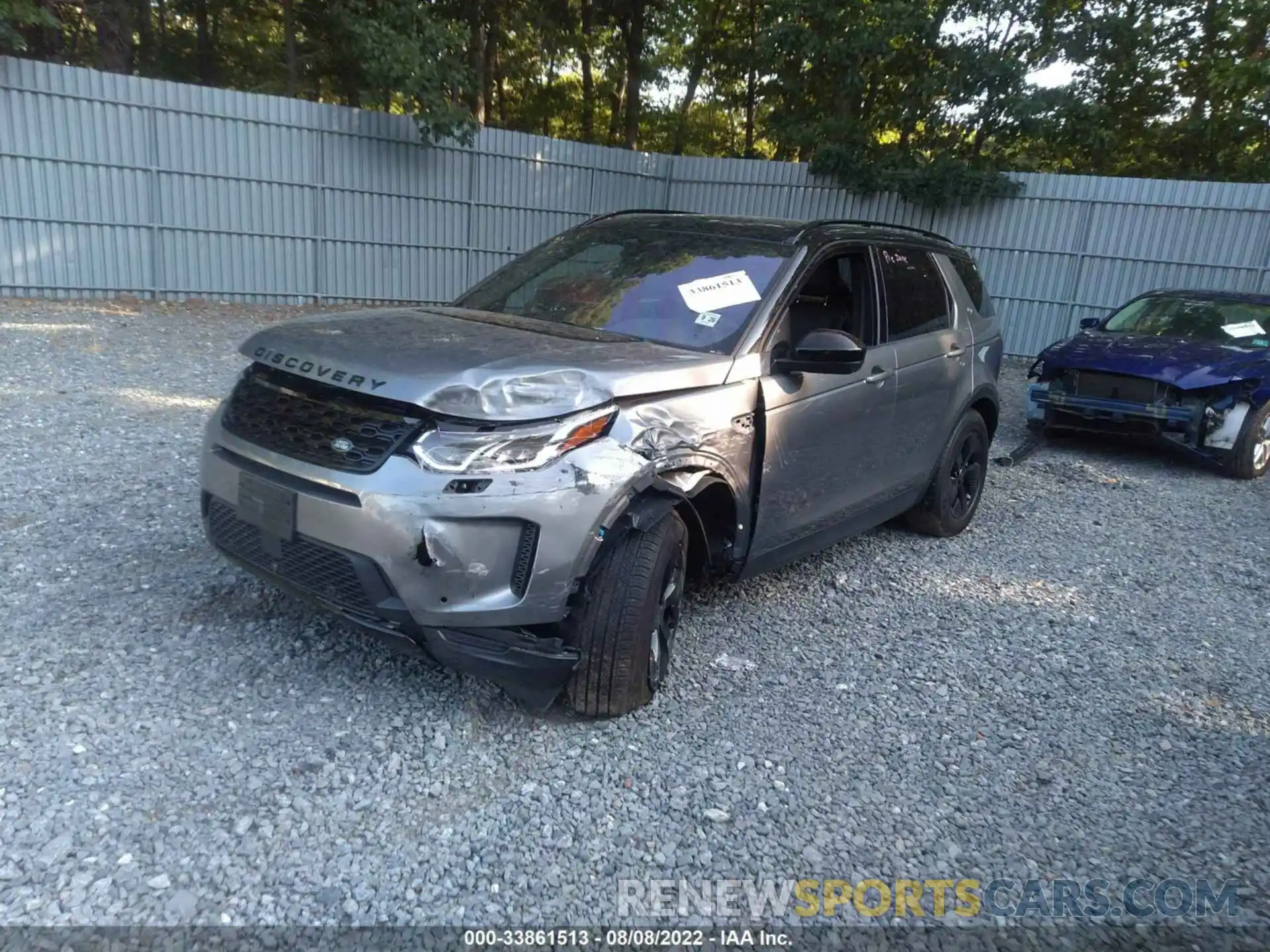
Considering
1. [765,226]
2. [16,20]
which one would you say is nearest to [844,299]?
[765,226]

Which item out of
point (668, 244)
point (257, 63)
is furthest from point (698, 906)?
point (257, 63)

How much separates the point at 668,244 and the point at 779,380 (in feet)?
3.26

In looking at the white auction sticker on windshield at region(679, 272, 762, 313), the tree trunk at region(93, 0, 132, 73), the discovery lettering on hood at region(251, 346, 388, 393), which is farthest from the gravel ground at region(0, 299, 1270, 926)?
the tree trunk at region(93, 0, 132, 73)

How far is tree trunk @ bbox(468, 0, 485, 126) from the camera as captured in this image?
1761 centimetres

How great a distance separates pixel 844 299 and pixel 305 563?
2.89m

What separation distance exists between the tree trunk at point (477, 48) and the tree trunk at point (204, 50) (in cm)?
644

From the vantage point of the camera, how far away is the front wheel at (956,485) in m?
5.43

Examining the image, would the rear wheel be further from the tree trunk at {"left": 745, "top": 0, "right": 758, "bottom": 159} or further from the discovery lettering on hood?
the tree trunk at {"left": 745, "top": 0, "right": 758, "bottom": 159}

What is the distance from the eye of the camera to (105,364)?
8500 mm

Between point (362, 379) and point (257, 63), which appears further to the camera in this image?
point (257, 63)

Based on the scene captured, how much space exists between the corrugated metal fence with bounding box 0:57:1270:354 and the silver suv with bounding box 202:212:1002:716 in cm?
945

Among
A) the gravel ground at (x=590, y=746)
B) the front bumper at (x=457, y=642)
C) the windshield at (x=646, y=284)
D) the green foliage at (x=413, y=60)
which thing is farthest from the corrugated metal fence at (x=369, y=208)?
the front bumper at (x=457, y=642)

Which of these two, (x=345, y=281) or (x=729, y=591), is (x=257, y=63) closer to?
(x=345, y=281)

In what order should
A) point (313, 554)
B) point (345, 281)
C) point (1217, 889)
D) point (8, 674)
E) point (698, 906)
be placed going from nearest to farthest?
point (698, 906) → point (1217, 889) → point (313, 554) → point (8, 674) → point (345, 281)
